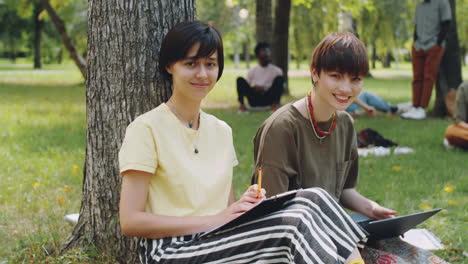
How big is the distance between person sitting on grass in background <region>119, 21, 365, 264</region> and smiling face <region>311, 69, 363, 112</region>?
0.52 metres

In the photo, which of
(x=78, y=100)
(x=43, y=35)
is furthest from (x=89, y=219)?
(x=43, y=35)

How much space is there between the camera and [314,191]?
83.7 inches

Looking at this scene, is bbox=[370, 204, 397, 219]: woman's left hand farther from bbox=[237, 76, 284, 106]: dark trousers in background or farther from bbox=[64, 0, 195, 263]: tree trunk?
bbox=[237, 76, 284, 106]: dark trousers in background

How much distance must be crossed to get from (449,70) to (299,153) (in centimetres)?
700

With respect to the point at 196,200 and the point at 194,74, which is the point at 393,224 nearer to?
the point at 196,200

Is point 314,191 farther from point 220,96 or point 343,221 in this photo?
point 220,96

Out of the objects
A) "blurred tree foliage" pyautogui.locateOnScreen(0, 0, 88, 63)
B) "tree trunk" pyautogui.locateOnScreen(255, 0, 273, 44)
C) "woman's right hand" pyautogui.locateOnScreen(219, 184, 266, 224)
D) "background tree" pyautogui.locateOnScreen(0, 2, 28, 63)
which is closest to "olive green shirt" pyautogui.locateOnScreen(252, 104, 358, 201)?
"woman's right hand" pyautogui.locateOnScreen(219, 184, 266, 224)

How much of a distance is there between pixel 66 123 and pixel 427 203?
5.08 meters

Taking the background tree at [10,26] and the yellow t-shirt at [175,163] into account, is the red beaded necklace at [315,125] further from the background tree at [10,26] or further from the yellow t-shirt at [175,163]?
the background tree at [10,26]

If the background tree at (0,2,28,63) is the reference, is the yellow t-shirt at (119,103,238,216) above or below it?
below

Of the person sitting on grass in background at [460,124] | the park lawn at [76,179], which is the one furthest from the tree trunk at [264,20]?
the person sitting on grass in background at [460,124]

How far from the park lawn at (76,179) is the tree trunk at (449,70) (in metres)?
0.77

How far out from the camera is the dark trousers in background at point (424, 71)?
8398 millimetres

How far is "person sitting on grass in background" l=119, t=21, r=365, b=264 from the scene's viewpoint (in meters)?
2.03
